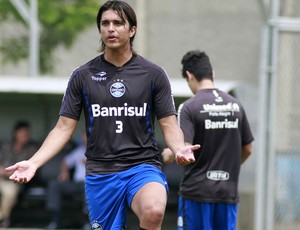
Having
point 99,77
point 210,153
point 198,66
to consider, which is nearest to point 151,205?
point 99,77

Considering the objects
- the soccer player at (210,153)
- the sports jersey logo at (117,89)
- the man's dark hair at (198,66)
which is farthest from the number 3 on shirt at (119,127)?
the man's dark hair at (198,66)

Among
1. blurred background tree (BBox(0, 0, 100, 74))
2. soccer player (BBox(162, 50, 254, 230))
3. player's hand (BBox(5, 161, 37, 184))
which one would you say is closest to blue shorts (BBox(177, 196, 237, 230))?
soccer player (BBox(162, 50, 254, 230))

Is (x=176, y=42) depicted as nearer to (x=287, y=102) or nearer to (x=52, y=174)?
(x=52, y=174)

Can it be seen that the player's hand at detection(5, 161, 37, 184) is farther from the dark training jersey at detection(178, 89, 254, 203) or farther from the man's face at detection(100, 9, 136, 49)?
the dark training jersey at detection(178, 89, 254, 203)

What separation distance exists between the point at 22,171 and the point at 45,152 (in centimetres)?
36

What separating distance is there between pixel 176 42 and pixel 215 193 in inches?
644

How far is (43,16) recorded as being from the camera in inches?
781

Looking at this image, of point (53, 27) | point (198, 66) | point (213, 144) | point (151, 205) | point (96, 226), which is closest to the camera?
point (151, 205)

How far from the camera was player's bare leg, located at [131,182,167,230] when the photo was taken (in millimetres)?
6438

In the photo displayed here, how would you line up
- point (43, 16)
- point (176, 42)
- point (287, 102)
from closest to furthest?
point (287, 102) < point (43, 16) < point (176, 42)

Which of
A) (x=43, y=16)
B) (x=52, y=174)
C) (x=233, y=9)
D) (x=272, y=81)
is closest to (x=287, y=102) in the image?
(x=272, y=81)

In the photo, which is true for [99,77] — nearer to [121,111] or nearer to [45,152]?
[121,111]

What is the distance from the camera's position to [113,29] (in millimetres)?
6797

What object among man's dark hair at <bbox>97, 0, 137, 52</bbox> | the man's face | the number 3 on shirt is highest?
man's dark hair at <bbox>97, 0, 137, 52</bbox>
